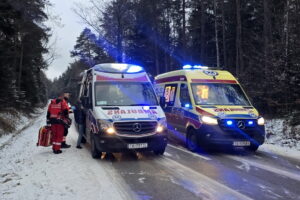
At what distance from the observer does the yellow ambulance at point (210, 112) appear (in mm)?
10164

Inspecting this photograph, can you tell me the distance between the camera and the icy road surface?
20.6 feet

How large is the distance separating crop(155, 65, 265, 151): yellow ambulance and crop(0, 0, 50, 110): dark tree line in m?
11.1

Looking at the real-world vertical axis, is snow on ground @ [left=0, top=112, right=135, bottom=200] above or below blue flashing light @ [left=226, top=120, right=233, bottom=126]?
below

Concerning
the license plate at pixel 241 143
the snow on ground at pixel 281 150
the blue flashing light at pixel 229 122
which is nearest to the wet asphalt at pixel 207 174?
the license plate at pixel 241 143

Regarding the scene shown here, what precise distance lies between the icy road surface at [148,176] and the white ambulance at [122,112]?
51 cm

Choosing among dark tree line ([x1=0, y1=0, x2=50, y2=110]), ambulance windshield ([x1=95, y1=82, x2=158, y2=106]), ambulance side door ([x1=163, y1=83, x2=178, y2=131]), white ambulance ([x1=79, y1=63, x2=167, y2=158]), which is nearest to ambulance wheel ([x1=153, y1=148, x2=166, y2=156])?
white ambulance ([x1=79, y1=63, x2=167, y2=158])

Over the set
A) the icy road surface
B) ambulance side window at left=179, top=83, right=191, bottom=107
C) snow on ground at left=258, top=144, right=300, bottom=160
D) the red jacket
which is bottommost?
snow on ground at left=258, top=144, right=300, bottom=160

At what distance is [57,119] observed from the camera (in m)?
10.6

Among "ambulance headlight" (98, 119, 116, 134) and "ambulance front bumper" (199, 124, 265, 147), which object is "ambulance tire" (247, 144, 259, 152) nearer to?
"ambulance front bumper" (199, 124, 265, 147)

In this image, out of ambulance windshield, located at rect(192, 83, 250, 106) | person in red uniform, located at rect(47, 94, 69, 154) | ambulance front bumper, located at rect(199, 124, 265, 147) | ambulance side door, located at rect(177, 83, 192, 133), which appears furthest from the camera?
ambulance side door, located at rect(177, 83, 192, 133)

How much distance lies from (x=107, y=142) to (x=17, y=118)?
1567 cm

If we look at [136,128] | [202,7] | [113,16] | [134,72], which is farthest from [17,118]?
[202,7]

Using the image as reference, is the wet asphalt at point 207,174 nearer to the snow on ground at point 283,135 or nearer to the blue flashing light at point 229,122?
the blue flashing light at point 229,122

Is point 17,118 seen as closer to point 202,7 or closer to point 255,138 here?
point 255,138
